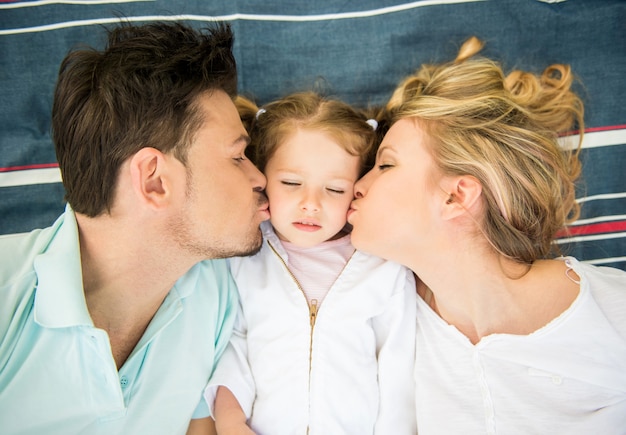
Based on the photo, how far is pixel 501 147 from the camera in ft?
6.79

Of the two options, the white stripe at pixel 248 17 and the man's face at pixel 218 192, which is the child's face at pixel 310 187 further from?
the white stripe at pixel 248 17

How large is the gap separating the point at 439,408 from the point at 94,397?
1.35 meters

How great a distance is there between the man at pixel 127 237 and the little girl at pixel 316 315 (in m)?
0.17

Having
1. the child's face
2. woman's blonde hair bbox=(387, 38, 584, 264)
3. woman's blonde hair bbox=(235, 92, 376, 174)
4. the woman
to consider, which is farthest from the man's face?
woman's blonde hair bbox=(387, 38, 584, 264)

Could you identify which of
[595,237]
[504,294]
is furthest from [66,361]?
[595,237]

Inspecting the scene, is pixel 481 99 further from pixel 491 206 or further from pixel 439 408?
pixel 439 408

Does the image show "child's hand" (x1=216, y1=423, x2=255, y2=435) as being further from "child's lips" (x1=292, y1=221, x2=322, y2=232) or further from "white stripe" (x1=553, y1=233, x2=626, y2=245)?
"white stripe" (x1=553, y1=233, x2=626, y2=245)

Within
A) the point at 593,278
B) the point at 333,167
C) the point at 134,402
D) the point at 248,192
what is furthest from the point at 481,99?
the point at 134,402

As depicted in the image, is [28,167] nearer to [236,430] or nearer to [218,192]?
[218,192]

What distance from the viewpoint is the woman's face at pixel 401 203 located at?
2.05 metres

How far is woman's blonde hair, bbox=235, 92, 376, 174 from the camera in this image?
7.25ft

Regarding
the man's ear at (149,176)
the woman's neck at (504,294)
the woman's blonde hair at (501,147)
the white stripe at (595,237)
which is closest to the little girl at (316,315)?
the woman's neck at (504,294)

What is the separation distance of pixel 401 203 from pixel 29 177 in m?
1.81

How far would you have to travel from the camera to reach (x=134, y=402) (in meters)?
2.01
